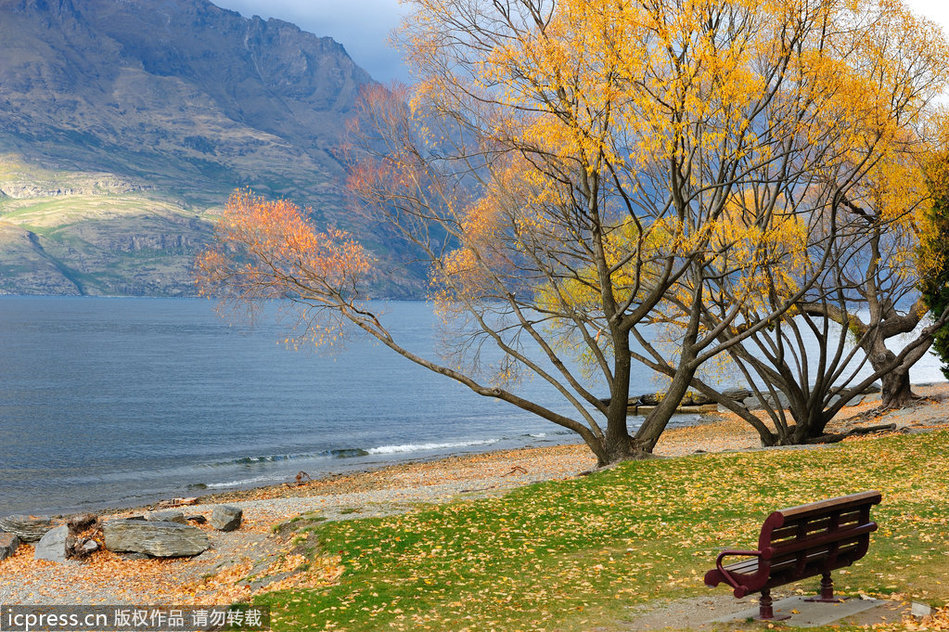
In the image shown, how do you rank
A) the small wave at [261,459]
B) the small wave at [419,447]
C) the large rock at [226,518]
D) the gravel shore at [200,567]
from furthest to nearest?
1. the small wave at [419,447]
2. the small wave at [261,459]
3. the large rock at [226,518]
4. the gravel shore at [200,567]

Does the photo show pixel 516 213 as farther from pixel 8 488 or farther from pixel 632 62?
pixel 8 488

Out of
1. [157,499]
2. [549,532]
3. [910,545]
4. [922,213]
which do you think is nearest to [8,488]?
[157,499]

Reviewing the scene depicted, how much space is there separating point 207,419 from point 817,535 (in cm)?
5297

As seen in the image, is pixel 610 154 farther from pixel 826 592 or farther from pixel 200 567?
pixel 200 567

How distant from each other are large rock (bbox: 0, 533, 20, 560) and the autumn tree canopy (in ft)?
24.7

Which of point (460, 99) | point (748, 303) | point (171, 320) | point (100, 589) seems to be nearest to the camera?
point (100, 589)

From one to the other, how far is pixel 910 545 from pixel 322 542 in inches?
363

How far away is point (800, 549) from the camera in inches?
310

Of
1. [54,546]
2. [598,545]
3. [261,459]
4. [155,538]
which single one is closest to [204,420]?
[261,459]

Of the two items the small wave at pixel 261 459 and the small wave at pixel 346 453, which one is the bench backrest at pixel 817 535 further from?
the small wave at pixel 346 453

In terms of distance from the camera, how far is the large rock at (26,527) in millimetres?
16438

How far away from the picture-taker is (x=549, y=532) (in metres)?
12.9

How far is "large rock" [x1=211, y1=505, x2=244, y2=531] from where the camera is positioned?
16.3 meters

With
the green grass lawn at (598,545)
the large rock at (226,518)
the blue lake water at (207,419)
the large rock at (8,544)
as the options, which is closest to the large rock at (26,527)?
the large rock at (8,544)
